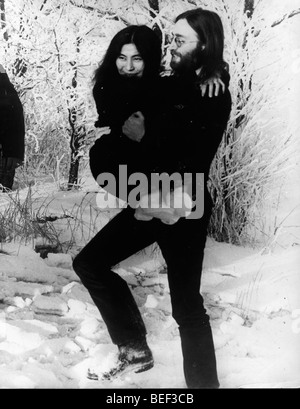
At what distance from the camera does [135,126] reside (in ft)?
7.24

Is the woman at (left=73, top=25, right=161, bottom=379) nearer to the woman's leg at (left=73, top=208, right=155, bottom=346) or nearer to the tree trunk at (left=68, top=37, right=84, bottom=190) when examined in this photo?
the woman's leg at (left=73, top=208, right=155, bottom=346)

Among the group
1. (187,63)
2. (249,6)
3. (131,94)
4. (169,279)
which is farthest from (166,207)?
(249,6)

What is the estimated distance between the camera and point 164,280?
2322mm

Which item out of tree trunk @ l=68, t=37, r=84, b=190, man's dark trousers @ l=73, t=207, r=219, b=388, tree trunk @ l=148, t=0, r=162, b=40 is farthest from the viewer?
tree trunk @ l=68, t=37, r=84, b=190

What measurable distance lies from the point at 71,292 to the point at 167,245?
0.50 m

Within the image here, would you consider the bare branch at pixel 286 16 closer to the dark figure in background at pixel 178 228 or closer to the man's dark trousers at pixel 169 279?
the dark figure in background at pixel 178 228

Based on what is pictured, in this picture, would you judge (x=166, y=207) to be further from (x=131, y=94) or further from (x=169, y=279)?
(x=131, y=94)

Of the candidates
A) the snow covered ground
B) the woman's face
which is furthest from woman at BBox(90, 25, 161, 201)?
the snow covered ground

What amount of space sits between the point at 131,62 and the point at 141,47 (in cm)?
8

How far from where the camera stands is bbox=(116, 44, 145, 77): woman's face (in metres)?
2.17

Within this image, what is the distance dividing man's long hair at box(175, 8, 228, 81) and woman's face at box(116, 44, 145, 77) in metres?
0.22

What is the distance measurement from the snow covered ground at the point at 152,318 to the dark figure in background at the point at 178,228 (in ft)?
0.34
